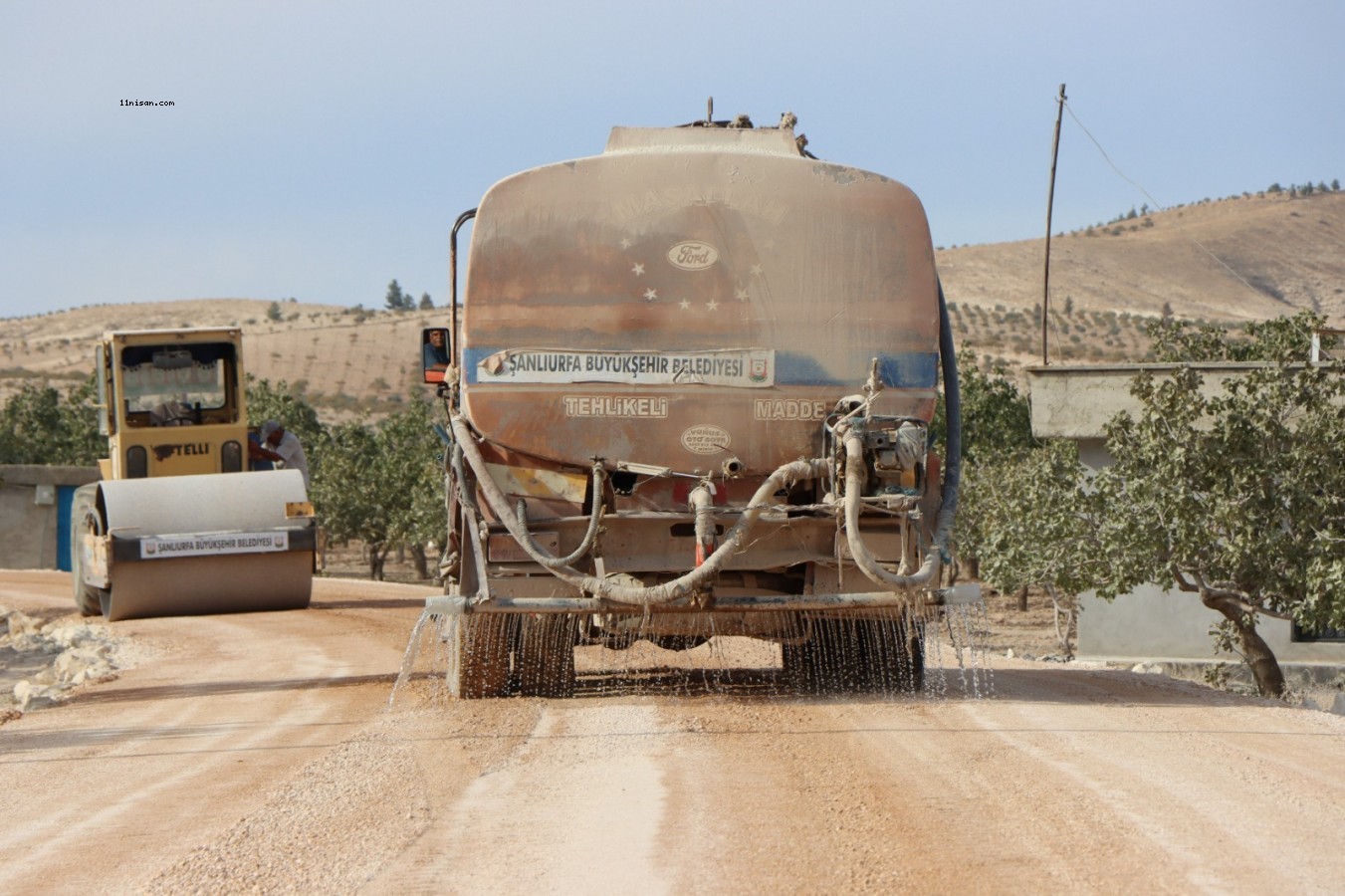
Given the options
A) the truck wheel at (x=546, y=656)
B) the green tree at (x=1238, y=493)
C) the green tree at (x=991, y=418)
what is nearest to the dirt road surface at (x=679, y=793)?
the truck wheel at (x=546, y=656)

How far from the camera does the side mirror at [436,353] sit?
10547 mm

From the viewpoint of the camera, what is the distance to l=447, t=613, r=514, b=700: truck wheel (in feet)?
33.2

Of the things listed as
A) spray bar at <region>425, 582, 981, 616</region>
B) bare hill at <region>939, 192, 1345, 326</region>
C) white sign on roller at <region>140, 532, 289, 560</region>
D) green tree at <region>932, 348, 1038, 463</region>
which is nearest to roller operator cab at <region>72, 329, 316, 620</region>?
white sign on roller at <region>140, 532, 289, 560</region>

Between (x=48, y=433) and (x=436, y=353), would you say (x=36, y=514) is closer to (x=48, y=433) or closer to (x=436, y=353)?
(x=48, y=433)

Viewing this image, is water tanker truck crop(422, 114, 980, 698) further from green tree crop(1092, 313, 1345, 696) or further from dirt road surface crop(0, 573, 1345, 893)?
green tree crop(1092, 313, 1345, 696)

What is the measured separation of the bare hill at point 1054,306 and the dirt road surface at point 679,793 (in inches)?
2683

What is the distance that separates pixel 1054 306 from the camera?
316 ft

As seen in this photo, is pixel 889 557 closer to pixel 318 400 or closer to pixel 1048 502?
pixel 1048 502

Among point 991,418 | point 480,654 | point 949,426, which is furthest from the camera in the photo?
point 991,418

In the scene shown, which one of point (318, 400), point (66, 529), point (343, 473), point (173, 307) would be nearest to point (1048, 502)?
point (343, 473)

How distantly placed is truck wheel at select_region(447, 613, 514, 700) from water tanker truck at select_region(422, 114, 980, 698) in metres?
0.32

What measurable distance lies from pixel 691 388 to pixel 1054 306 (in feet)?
295

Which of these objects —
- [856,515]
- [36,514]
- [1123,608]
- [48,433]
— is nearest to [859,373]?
[856,515]

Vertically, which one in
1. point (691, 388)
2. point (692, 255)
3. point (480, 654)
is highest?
point (692, 255)
